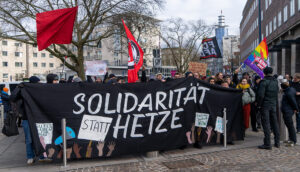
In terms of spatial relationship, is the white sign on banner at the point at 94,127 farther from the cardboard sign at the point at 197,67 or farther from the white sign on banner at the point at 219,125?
the cardboard sign at the point at 197,67

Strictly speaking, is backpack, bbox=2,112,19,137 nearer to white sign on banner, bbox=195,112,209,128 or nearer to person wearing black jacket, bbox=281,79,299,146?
white sign on banner, bbox=195,112,209,128

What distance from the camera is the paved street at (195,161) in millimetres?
5008

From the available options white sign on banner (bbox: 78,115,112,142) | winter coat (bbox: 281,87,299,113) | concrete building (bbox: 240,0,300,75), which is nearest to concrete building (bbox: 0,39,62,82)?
concrete building (bbox: 240,0,300,75)

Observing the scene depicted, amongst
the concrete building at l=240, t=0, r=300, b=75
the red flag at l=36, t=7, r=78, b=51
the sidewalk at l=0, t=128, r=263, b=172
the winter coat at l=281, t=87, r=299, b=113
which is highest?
the concrete building at l=240, t=0, r=300, b=75

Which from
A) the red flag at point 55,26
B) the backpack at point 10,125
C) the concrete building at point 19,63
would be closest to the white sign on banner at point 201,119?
the red flag at point 55,26

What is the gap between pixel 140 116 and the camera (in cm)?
566

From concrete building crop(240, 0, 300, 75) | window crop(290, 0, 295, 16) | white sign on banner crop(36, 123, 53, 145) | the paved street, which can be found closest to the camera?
the paved street

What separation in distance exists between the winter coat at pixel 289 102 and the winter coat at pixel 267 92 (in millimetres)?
382

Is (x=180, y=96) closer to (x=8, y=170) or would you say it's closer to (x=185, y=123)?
(x=185, y=123)

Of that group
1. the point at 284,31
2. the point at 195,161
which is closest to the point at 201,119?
the point at 195,161

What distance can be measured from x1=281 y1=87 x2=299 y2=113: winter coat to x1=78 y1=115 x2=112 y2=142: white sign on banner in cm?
426

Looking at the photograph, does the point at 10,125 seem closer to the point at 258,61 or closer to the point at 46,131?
the point at 46,131

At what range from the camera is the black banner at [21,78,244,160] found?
518 cm

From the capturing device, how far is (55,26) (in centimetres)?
655
